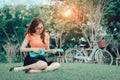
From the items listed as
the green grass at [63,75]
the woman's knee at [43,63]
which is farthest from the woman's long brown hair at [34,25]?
the green grass at [63,75]

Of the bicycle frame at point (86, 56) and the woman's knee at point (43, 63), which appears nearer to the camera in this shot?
the woman's knee at point (43, 63)

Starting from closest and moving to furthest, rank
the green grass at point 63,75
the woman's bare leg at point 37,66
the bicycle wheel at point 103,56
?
the green grass at point 63,75, the woman's bare leg at point 37,66, the bicycle wheel at point 103,56

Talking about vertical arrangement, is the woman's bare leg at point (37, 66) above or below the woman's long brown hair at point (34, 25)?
below

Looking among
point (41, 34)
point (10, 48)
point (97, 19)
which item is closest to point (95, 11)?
point (97, 19)

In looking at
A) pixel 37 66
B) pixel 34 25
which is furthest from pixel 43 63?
pixel 34 25

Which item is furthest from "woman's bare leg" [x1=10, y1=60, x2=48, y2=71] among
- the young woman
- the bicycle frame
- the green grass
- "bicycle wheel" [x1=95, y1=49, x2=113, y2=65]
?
the bicycle frame

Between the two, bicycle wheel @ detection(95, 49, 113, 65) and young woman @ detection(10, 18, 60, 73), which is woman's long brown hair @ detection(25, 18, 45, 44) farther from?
bicycle wheel @ detection(95, 49, 113, 65)

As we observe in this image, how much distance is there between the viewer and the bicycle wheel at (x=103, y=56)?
8492 mm

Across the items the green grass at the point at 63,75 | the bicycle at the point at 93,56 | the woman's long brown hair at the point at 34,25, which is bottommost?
the bicycle at the point at 93,56

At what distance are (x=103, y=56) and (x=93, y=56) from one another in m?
0.30

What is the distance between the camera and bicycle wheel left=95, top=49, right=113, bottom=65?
8.49 meters

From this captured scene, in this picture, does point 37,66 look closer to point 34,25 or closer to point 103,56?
point 34,25

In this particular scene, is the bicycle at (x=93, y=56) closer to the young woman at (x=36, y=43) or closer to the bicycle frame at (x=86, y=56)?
the bicycle frame at (x=86, y=56)

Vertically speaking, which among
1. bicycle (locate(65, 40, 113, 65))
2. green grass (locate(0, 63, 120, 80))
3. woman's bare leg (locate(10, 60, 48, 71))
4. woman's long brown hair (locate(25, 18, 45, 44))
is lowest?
bicycle (locate(65, 40, 113, 65))
